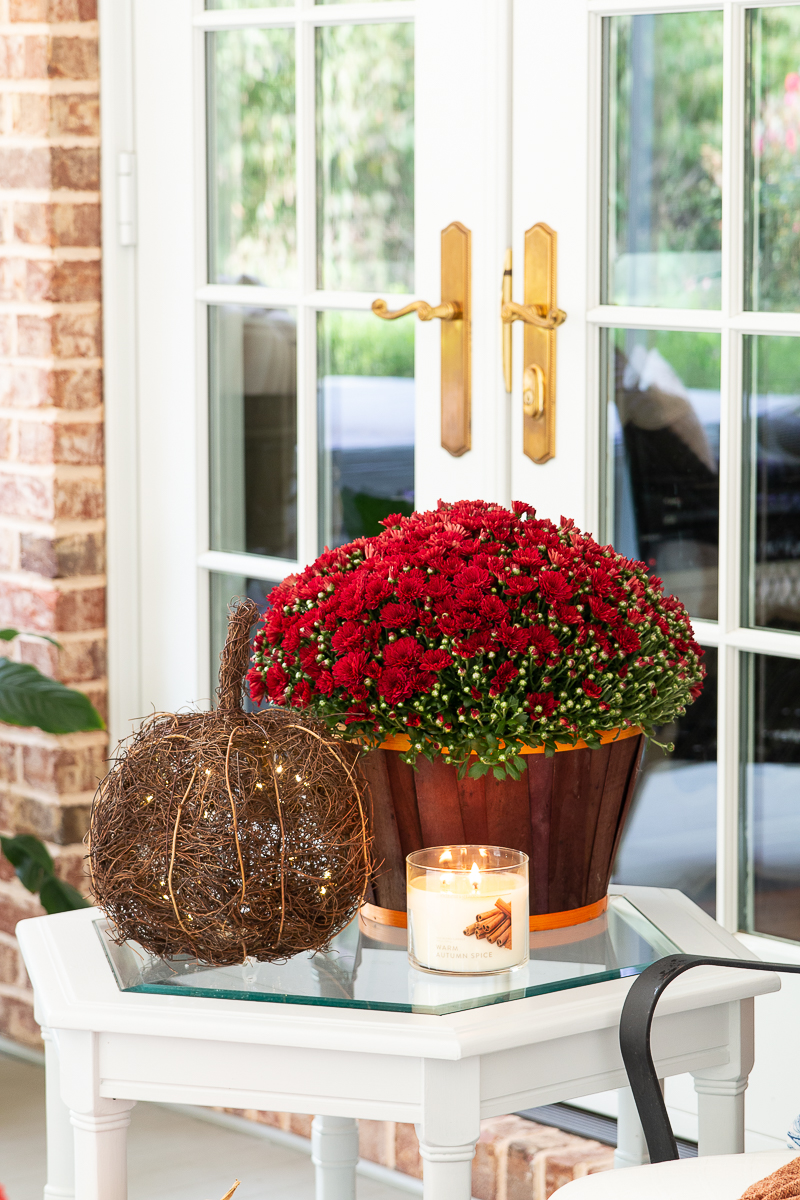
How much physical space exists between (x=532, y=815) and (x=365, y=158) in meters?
1.29

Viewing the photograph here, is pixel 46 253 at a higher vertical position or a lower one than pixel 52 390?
higher

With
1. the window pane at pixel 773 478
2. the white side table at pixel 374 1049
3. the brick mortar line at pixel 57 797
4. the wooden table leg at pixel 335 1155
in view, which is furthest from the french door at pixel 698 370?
the brick mortar line at pixel 57 797

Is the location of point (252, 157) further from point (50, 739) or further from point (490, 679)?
point (490, 679)

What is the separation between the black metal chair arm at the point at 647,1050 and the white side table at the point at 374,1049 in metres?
0.03

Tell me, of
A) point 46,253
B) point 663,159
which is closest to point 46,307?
point 46,253

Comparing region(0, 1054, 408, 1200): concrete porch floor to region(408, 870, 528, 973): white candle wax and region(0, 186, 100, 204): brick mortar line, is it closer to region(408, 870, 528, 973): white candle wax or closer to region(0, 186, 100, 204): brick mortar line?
region(408, 870, 528, 973): white candle wax

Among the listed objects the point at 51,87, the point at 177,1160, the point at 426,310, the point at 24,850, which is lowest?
the point at 177,1160

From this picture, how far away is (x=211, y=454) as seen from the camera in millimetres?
2594

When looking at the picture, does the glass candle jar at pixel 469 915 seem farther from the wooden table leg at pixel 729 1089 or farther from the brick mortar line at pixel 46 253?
the brick mortar line at pixel 46 253

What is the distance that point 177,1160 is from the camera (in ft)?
7.89

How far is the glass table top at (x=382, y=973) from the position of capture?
1.24 m

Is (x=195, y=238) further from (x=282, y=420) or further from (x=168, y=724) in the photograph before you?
(x=168, y=724)

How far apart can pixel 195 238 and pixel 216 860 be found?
5.05ft

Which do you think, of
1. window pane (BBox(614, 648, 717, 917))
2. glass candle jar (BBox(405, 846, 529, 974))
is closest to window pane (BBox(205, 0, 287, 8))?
window pane (BBox(614, 648, 717, 917))
